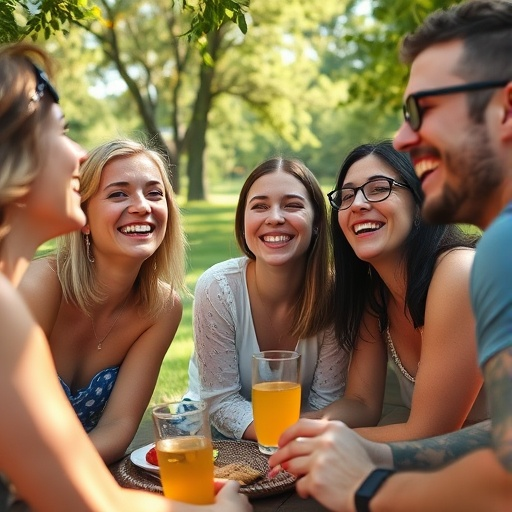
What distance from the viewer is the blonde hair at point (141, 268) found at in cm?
366

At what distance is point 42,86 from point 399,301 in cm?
202

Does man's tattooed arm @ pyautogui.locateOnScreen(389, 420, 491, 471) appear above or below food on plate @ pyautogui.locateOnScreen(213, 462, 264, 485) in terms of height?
above

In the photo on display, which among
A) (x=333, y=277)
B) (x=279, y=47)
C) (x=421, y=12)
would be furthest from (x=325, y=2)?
(x=333, y=277)

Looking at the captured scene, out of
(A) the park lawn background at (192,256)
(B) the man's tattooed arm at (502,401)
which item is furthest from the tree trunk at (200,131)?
(B) the man's tattooed arm at (502,401)

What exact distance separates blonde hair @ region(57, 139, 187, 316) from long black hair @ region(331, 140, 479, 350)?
83 centimetres

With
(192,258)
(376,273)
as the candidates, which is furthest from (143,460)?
(192,258)

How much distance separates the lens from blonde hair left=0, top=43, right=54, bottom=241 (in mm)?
2076

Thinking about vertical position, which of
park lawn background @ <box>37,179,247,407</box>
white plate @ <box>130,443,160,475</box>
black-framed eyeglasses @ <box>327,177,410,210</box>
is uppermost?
black-framed eyeglasses @ <box>327,177,410,210</box>

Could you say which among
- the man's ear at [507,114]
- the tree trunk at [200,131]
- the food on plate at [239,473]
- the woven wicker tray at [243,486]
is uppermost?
the tree trunk at [200,131]

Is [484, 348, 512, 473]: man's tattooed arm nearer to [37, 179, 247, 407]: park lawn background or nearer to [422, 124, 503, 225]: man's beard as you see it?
[422, 124, 503, 225]: man's beard

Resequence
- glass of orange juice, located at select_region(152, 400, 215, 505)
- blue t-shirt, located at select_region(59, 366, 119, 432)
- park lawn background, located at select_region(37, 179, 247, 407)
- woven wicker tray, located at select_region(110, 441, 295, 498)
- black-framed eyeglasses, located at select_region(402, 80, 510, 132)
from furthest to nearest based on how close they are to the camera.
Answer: park lawn background, located at select_region(37, 179, 247, 407)
blue t-shirt, located at select_region(59, 366, 119, 432)
woven wicker tray, located at select_region(110, 441, 295, 498)
glass of orange juice, located at select_region(152, 400, 215, 505)
black-framed eyeglasses, located at select_region(402, 80, 510, 132)

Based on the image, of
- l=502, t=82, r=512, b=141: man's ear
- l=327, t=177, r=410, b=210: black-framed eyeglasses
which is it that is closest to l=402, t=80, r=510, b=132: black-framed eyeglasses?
l=502, t=82, r=512, b=141: man's ear

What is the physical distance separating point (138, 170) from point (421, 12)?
7.49m

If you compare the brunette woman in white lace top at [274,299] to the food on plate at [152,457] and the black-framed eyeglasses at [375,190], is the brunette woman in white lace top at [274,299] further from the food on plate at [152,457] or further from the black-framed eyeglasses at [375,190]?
the food on plate at [152,457]
